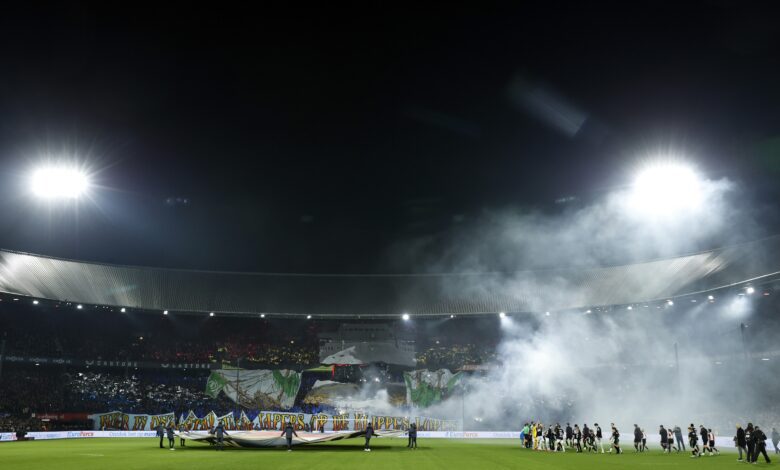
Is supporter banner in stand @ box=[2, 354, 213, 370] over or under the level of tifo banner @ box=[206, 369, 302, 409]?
over

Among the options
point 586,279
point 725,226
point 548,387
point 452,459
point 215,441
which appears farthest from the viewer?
point 586,279

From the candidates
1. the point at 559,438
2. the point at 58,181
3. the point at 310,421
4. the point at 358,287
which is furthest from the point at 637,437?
the point at 58,181

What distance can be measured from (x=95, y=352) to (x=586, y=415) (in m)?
47.7

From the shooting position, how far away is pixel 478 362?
193 feet

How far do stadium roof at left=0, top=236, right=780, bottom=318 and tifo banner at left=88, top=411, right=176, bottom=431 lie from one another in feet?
35.0

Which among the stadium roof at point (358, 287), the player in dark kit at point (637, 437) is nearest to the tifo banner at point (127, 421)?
the stadium roof at point (358, 287)

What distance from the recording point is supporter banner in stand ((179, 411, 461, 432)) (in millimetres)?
51781

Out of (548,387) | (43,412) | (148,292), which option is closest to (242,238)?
(148,292)

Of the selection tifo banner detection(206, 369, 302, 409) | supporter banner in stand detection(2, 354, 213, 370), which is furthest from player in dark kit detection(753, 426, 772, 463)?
supporter banner in stand detection(2, 354, 213, 370)

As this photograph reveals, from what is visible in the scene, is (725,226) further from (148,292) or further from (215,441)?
(148,292)

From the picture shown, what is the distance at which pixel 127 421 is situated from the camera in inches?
1980

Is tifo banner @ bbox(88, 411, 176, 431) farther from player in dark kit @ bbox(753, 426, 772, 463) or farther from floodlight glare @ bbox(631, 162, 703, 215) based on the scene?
player in dark kit @ bbox(753, 426, 772, 463)

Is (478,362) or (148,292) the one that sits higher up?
(148,292)

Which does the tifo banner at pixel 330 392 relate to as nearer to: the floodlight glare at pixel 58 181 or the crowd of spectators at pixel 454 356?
the crowd of spectators at pixel 454 356
